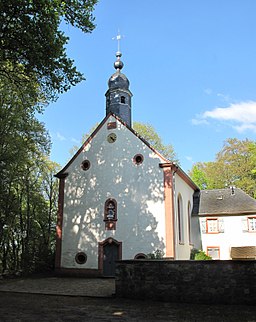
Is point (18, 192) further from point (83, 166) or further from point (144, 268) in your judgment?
point (144, 268)

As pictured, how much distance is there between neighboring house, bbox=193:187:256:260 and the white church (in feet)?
10.4

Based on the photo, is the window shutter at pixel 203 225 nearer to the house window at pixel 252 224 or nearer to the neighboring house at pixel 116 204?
the neighboring house at pixel 116 204

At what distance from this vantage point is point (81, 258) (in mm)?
19438

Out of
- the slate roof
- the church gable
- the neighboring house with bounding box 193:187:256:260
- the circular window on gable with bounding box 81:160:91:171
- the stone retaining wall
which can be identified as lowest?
the stone retaining wall

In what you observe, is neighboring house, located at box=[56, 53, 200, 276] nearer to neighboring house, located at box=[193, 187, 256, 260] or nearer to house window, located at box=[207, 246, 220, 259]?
house window, located at box=[207, 246, 220, 259]

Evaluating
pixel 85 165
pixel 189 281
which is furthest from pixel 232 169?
pixel 189 281

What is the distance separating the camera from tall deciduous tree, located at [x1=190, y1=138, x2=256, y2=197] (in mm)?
37094

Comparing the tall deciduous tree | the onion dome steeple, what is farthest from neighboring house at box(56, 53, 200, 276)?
the tall deciduous tree

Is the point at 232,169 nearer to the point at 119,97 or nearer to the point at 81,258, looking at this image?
the point at 119,97

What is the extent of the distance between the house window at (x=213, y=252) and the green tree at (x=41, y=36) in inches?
678

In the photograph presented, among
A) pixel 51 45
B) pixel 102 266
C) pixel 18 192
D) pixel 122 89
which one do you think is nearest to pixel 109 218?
pixel 102 266

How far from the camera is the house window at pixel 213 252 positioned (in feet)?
78.7

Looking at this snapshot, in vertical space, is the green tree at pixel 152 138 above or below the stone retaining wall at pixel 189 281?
above

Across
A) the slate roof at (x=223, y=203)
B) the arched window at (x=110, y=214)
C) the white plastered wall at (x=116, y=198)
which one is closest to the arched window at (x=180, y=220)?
the white plastered wall at (x=116, y=198)
